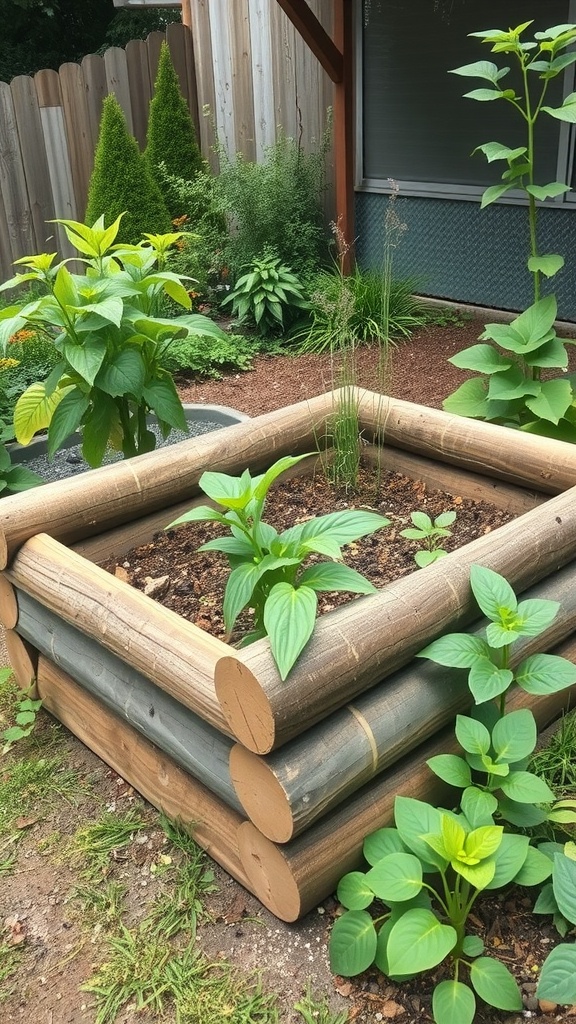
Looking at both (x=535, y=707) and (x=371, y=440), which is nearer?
(x=535, y=707)

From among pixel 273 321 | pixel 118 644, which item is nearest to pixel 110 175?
pixel 273 321

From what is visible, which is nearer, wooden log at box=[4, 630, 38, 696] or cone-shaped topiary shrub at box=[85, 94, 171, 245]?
wooden log at box=[4, 630, 38, 696]

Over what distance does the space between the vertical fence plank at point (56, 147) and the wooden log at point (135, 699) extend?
17.3 feet

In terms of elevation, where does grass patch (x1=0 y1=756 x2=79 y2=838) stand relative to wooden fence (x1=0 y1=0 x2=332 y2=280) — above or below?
below

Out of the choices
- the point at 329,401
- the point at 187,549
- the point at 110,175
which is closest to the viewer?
the point at 187,549

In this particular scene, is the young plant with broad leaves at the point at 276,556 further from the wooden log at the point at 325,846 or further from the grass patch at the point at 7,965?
the grass patch at the point at 7,965

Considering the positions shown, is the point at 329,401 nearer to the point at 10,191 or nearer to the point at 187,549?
the point at 187,549

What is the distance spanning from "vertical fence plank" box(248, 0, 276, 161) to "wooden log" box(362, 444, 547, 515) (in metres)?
4.36

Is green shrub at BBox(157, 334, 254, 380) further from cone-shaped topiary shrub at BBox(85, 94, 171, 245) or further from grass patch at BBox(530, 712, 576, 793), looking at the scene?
grass patch at BBox(530, 712, 576, 793)

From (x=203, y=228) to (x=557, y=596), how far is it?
4875 mm

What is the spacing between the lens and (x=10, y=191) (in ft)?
21.2

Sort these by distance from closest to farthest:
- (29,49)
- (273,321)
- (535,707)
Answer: (535,707) < (273,321) < (29,49)

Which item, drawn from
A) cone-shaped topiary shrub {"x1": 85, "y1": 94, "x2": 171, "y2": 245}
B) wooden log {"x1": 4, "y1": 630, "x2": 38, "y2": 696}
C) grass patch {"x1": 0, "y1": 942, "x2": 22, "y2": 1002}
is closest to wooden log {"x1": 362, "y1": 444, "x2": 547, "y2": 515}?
wooden log {"x1": 4, "y1": 630, "x2": 38, "y2": 696}

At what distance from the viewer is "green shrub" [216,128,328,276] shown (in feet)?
19.1
